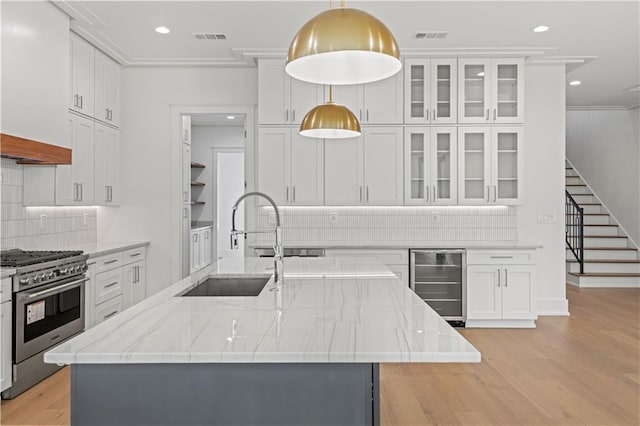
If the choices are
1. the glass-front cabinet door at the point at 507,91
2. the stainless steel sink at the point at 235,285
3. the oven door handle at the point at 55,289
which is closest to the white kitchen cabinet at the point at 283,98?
the glass-front cabinet door at the point at 507,91

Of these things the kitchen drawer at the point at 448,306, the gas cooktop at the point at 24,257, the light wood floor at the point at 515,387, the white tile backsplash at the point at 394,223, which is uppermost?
the white tile backsplash at the point at 394,223

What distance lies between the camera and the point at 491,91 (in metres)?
5.16

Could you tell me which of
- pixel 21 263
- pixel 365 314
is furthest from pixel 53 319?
pixel 365 314

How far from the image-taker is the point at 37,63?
3.66m

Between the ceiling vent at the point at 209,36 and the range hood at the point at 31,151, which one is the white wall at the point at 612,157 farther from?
the range hood at the point at 31,151

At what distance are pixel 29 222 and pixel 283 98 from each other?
8.89 feet

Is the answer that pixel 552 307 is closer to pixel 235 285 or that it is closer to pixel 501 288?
pixel 501 288

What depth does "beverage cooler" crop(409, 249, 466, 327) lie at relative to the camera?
490 centimetres

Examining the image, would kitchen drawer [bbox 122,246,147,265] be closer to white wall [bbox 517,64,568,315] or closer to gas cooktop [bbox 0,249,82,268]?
gas cooktop [bbox 0,249,82,268]

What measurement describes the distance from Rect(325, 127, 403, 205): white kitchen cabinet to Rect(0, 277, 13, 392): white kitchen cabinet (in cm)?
308

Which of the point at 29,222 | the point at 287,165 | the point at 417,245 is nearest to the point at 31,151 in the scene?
the point at 29,222

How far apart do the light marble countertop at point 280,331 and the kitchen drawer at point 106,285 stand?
231 cm

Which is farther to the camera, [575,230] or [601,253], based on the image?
[575,230]

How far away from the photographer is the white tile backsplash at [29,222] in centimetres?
379
